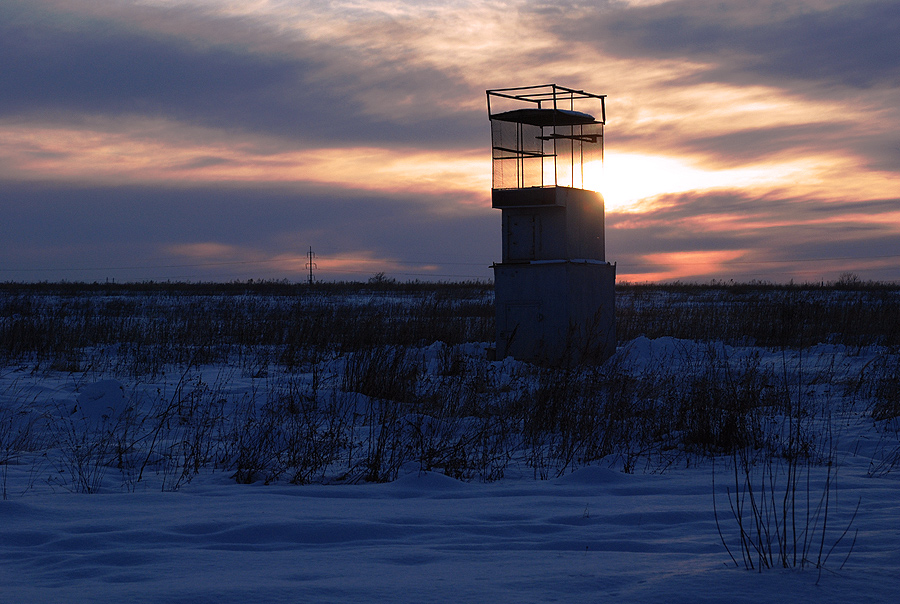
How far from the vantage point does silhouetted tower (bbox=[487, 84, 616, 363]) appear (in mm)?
14906

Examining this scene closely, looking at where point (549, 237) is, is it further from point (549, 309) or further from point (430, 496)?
point (430, 496)

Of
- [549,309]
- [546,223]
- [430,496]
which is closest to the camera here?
[430,496]

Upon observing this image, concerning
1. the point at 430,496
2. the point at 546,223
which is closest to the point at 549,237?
the point at 546,223

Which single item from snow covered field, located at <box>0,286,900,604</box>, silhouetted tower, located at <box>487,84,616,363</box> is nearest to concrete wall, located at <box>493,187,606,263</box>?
silhouetted tower, located at <box>487,84,616,363</box>

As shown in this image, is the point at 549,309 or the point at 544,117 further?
the point at 544,117

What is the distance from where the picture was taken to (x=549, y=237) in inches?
594

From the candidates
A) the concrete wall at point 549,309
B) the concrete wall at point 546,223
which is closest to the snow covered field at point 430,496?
the concrete wall at point 549,309

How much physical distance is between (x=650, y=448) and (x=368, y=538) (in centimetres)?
403

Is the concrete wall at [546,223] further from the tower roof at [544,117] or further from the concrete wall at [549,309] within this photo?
the tower roof at [544,117]

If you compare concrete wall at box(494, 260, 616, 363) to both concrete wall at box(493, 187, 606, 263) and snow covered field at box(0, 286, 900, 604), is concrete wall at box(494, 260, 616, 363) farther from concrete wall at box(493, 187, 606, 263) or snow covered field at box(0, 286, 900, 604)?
snow covered field at box(0, 286, 900, 604)

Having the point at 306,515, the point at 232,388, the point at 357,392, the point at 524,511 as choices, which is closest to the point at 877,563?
the point at 524,511

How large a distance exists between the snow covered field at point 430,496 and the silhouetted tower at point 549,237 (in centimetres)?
354

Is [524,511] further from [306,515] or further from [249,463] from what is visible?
[249,463]

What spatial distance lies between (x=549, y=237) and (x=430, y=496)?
393 inches
